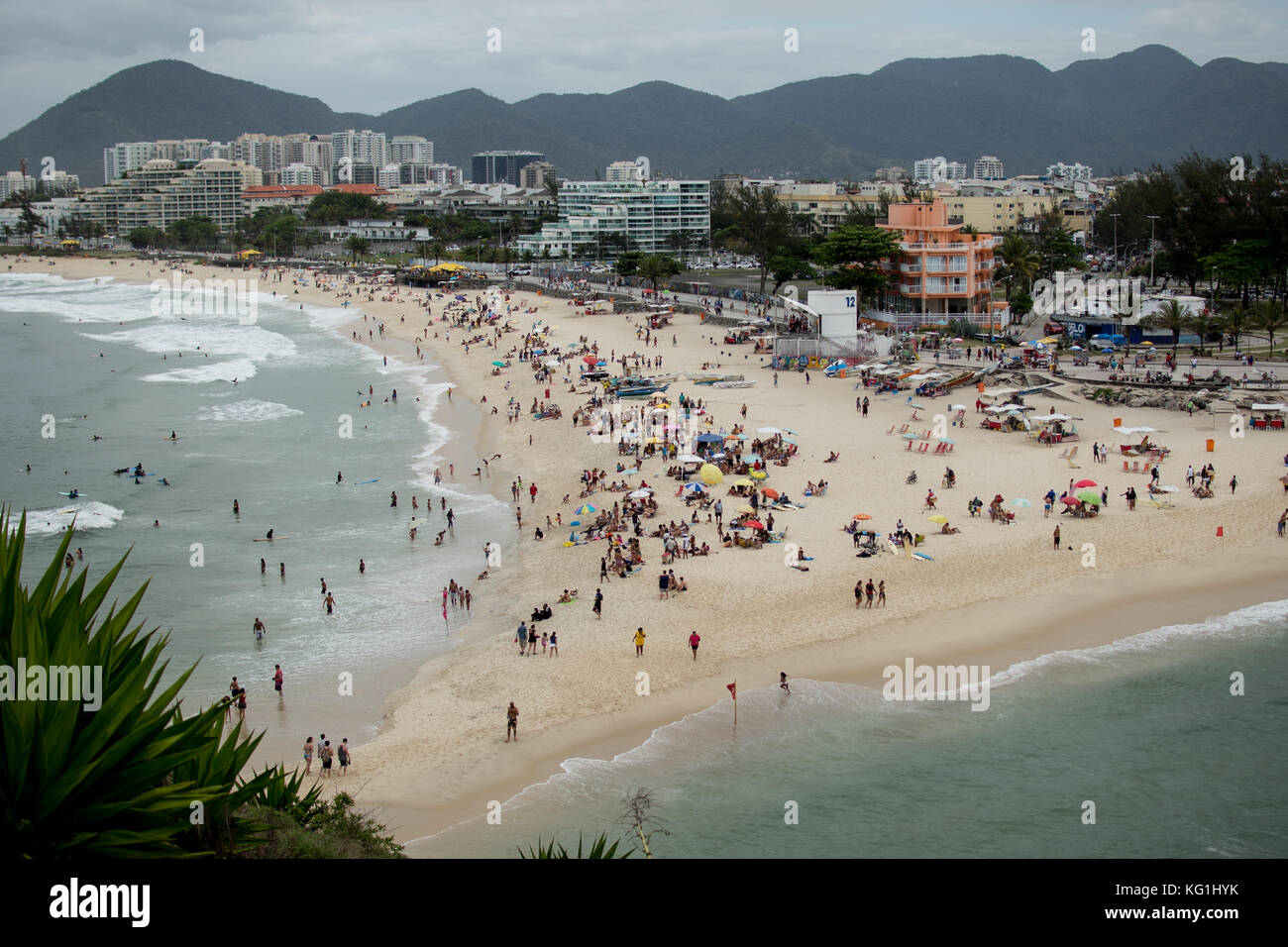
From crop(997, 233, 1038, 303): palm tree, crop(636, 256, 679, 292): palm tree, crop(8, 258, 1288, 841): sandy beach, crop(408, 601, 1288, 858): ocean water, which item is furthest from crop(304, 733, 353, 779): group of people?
crop(636, 256, 679, 292): palm tree

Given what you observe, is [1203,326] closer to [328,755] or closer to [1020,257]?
[1020,257]

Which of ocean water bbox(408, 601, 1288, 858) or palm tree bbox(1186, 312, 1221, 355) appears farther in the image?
palm tree bbox(1186, 312, 1221, 355)

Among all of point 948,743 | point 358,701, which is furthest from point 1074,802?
point 358,701
